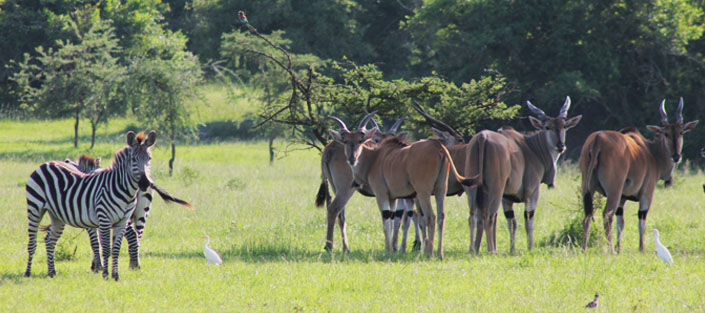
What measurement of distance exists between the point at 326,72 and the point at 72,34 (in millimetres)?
14900

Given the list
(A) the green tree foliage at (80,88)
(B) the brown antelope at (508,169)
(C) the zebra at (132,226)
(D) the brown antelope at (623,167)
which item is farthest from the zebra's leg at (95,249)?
(A) the green tree foliage at (80,88)

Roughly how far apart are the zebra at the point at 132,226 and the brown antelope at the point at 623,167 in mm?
6844

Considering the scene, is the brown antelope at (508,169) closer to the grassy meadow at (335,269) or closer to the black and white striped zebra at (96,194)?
the grassy meadow at (335,269)

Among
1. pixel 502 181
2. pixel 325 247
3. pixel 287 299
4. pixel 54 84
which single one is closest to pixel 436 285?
pixel 287 299

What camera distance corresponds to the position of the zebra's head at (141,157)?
9477mm

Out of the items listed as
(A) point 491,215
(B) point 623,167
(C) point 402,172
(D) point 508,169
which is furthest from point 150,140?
(B) point 623,167

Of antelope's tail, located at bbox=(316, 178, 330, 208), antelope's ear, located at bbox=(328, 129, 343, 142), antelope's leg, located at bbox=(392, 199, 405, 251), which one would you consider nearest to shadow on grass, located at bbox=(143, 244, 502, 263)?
antelope's leg, located at bbox=(392, 199, 405, 251)

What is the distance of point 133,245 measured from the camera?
35.1ft

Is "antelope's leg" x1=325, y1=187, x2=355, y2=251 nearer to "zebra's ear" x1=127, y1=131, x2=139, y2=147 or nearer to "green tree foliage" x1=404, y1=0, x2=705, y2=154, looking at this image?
"zebra's ear" x1=127, y1=131, x2=139, y2=147

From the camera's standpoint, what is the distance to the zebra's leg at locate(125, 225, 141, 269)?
10.6m

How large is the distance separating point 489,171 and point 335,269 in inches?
122

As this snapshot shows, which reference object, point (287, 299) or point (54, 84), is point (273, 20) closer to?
point (54, 84)

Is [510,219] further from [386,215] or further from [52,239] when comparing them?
[52,239]

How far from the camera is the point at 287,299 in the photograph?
27.9 ft
